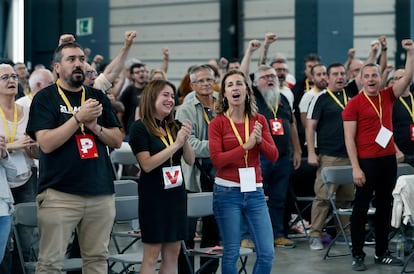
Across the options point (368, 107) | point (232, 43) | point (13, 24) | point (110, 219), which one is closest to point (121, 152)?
point (368, 107)

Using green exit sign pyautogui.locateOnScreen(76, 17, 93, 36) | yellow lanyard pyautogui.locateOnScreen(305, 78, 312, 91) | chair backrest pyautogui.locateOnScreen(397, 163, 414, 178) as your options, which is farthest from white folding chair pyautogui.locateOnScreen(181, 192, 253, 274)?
green exit sign pyautogui.locateOnScreen(76, 17, 93, 36)

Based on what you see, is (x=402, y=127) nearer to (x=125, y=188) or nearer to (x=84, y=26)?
(x=125, y=188)

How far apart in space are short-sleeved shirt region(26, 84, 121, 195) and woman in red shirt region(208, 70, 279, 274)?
0.89 meters

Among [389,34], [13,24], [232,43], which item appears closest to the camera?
[389,34]

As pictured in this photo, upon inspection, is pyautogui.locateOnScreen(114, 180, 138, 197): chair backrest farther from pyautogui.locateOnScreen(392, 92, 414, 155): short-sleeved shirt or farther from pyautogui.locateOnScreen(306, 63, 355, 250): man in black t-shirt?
pyautogui.locateOnScreen(392, 92, 414, 155): short-sleeved shirt

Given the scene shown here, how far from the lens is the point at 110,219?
15.4 ft

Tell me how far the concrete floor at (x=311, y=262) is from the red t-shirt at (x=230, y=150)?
1524 mm

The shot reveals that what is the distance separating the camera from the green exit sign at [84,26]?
47.0 ft

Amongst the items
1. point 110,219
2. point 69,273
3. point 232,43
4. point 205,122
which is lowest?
point 69,273

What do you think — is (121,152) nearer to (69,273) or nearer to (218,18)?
(69,273)

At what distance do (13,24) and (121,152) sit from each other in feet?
24.6

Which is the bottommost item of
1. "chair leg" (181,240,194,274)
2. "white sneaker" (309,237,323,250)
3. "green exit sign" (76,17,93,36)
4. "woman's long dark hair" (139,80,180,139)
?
"white sneaker" (309,237,323,250)

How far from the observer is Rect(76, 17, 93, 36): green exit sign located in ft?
47.0

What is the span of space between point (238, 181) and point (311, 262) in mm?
2075
